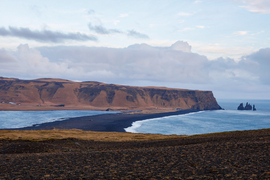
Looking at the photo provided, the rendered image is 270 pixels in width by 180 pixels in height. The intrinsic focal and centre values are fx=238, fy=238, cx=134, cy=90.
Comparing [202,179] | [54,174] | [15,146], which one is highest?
[202,179]

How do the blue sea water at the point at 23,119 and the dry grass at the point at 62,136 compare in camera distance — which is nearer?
the dry grass at the point at 62,136

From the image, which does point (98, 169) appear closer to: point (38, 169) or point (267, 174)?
point (38, 169)

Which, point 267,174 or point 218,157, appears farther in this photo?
point 218,157

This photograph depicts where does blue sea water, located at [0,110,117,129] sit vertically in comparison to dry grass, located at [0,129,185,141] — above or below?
below

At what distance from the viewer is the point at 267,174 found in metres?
8.59

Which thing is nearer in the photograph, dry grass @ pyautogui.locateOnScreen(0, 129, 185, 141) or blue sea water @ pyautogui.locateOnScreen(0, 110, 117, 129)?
dry grass @ pyautogui.locateOnScreen(0, 129, 185, 141)

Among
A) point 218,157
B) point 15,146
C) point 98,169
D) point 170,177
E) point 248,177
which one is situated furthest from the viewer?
point 15,146

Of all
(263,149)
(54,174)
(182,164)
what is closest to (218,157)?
(182,164)

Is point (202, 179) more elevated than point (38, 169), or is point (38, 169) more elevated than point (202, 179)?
point (202, 179)

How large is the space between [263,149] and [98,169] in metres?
9.51

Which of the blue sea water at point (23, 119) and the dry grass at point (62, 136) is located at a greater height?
the dry grass at point (62, 136)

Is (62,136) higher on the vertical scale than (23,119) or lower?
higher

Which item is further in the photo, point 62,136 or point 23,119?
point 23,119

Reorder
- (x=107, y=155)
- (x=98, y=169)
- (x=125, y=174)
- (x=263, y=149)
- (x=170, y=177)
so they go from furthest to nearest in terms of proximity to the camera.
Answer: (x=107, y=155) < (x=263, y=149) < (x=98, y=169) < (x=125, y=174) < (x=170, y=177)
